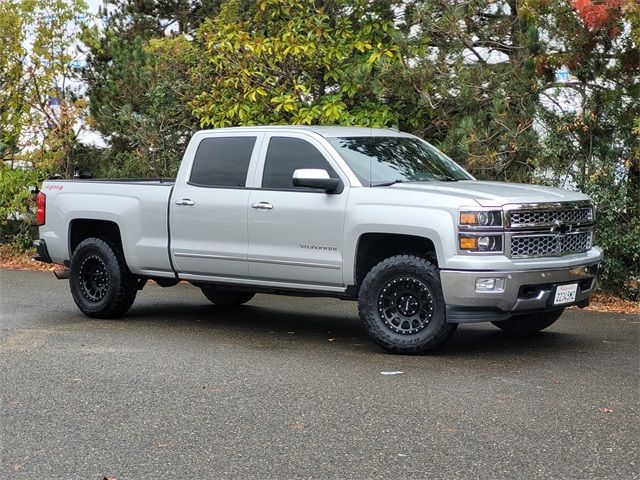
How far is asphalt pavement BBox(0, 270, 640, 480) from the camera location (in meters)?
5.60

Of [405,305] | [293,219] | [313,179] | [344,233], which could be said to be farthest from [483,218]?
[293,219]

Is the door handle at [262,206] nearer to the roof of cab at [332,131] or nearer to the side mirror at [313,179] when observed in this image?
the side mirror at [313,179]

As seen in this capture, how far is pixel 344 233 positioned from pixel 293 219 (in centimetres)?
57

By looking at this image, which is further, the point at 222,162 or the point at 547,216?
the point at 222,162

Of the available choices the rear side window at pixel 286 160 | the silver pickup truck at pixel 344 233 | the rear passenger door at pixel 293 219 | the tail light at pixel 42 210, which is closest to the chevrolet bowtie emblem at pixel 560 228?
the silver pickup truck at pixel 344 233

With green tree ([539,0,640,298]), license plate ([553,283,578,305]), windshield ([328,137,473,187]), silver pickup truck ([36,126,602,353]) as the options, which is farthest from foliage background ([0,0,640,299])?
license plate ([553,283,578,305])

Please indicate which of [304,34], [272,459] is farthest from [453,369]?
[304,34]

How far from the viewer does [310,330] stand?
10.2 m

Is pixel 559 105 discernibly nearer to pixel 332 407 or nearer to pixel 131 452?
pixel 332 407

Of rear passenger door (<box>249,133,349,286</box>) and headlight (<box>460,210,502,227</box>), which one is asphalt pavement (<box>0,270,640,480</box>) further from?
headlight (<box>460,210,502,227</box>)

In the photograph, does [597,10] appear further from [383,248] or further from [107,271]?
[107,271]

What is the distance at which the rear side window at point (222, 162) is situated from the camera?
984 centimetres

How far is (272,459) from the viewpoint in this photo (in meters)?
5.65

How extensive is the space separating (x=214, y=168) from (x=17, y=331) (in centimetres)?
248
